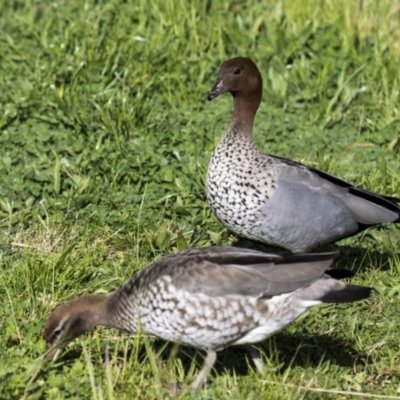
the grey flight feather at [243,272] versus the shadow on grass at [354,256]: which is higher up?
the grey flight feather at [243,272]

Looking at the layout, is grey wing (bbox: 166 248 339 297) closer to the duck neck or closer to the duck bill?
the duck neck

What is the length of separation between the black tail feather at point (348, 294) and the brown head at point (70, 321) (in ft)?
3.50

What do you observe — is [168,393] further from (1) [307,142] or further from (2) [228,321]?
(1) [307,142]

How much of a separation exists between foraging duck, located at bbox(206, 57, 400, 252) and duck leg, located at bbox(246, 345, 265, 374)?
2.89ft

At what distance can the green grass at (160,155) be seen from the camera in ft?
15.3

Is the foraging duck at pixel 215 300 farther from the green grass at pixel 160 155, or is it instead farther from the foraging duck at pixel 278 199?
the foraging duck at pixel 278 199

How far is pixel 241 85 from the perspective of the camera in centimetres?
581

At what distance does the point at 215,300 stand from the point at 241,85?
5.90 ft

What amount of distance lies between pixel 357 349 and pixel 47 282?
65.2 inches

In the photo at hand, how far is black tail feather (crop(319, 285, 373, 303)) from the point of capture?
14.3 feet

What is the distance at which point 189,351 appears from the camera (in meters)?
Answer: 4.95

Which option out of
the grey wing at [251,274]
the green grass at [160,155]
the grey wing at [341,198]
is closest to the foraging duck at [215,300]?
the grey wing at [251,274]

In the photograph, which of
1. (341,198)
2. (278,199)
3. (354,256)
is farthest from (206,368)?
(354,256)

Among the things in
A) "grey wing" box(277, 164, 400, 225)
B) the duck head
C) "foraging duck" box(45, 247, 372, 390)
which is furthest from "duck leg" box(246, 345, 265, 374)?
the duck head
